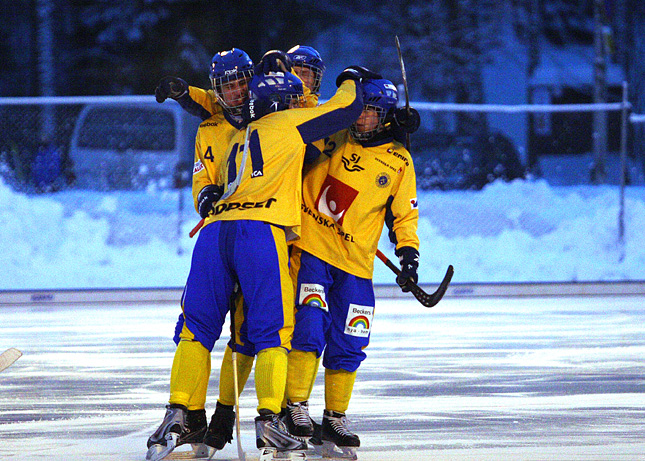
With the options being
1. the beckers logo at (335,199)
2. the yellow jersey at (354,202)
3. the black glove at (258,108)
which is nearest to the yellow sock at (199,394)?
the yellow jersey at (354,202)

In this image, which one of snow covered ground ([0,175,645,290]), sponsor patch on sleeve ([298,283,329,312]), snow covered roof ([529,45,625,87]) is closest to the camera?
sponsor patch on sleeve ([298,283,329,312])

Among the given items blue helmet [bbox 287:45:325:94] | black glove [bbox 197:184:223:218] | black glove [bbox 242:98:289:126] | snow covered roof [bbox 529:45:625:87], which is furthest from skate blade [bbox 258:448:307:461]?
snow covered roof [bbox 529:45:625:87]

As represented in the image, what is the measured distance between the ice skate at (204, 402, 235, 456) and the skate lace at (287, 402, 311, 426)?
0.68 feet

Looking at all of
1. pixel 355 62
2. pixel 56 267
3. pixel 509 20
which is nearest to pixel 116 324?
pixel 56 267

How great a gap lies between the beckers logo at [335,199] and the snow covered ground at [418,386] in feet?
2.71

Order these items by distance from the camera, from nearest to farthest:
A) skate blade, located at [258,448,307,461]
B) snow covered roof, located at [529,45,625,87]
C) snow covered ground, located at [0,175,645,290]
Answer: skate blade, located at [258,448,307,461]
snow covered ground, located at [0,175,645,290]
snow covered roof, located at [529,45,625,87]

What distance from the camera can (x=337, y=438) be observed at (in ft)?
10.6

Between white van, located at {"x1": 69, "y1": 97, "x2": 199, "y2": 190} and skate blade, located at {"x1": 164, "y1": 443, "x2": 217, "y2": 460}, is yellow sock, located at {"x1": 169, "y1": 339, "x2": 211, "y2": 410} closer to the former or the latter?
skate blade, located at {"x1": 164, "y1": 443, "x2": 217, "y2": 460}

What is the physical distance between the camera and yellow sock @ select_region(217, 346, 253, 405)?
333 cm

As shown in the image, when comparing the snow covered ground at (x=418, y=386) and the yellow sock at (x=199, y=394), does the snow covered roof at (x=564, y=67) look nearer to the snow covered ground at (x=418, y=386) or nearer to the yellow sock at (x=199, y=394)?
the snow covered ground at (x=418, y=386)

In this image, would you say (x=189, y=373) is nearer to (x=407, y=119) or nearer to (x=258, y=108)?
(x=258, y=108)

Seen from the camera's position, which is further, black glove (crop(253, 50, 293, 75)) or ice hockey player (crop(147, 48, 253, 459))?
black glove (crop(253, 50, 293, 75))

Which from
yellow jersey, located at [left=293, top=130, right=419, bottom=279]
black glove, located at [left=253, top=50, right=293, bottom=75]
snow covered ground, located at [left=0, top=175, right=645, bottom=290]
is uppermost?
black glove, located at [left=253, top=50, right=293, bottom=75]

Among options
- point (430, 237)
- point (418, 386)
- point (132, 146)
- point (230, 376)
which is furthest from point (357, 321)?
point (132, 146)
